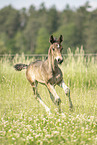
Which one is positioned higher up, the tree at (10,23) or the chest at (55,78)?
the tree at (10,23)

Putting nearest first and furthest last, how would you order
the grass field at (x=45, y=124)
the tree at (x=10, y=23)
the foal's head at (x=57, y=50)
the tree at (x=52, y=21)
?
the grass field at (x=45, y=124) → the foal's head at (x=57, y=50) → the tree at (x=52, y=21) → the tree at (x=10, y=23)

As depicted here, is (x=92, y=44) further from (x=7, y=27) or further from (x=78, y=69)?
(x=7, y=27)

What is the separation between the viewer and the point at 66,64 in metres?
11.9

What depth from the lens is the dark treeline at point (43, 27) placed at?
50381 millimetres

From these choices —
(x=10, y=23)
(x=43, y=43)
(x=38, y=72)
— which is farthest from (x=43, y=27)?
(x=38, y=72)

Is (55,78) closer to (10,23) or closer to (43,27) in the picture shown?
(43,27)

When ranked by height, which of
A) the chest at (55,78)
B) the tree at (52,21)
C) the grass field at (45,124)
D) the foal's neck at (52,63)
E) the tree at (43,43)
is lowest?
the grass field at (45,124)

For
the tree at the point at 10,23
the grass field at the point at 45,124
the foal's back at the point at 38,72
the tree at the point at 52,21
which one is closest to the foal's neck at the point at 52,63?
the foal's back at the point at 38,72

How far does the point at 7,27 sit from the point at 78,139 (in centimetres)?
9014

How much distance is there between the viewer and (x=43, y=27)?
67.9m

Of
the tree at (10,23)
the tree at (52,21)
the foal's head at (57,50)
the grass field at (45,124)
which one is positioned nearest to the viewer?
the grass field at (45,124)

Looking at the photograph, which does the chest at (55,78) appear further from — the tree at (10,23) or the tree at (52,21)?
the tree at (10,23)

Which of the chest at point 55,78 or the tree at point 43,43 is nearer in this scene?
the chest at point 55,78

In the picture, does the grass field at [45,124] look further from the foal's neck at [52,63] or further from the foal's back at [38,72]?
the foal's neck at [52,63]
